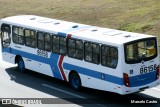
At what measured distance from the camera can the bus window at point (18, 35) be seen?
2388 centimetres

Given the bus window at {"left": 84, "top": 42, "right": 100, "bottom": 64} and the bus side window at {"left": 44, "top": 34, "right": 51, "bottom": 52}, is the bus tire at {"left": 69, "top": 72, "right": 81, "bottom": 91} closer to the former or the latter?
the bus window at {"left": 84, "top": 42, "right": 100, "bottom": 64}

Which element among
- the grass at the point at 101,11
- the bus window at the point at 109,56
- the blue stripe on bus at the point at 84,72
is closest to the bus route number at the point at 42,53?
the blue stripe on bus at the point at 84,72

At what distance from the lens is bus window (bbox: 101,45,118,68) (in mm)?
18406

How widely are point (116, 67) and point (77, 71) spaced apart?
2760mm

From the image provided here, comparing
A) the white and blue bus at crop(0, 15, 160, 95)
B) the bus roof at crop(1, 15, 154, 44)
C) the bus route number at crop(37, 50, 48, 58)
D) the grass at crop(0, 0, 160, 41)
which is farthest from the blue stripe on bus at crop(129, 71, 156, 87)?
the grass at crop(0, 0, 160, 41)

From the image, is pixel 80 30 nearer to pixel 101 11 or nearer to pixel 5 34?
pixel 5 34

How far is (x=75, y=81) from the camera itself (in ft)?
68.9

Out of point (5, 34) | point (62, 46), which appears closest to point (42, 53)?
point (62, 46)

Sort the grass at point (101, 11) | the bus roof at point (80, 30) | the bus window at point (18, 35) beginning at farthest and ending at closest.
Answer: the grass at point (101, 11)
the bus window at point (18, 35)
the bus roof at point (80, 30)

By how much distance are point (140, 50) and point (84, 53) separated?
8.73 feet

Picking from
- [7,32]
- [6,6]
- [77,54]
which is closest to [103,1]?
[6,6]

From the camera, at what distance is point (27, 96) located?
20.3 meters

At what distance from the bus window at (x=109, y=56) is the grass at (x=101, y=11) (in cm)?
1373

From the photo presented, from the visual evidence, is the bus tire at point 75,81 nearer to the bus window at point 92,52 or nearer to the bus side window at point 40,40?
the bus window at point 92,52
